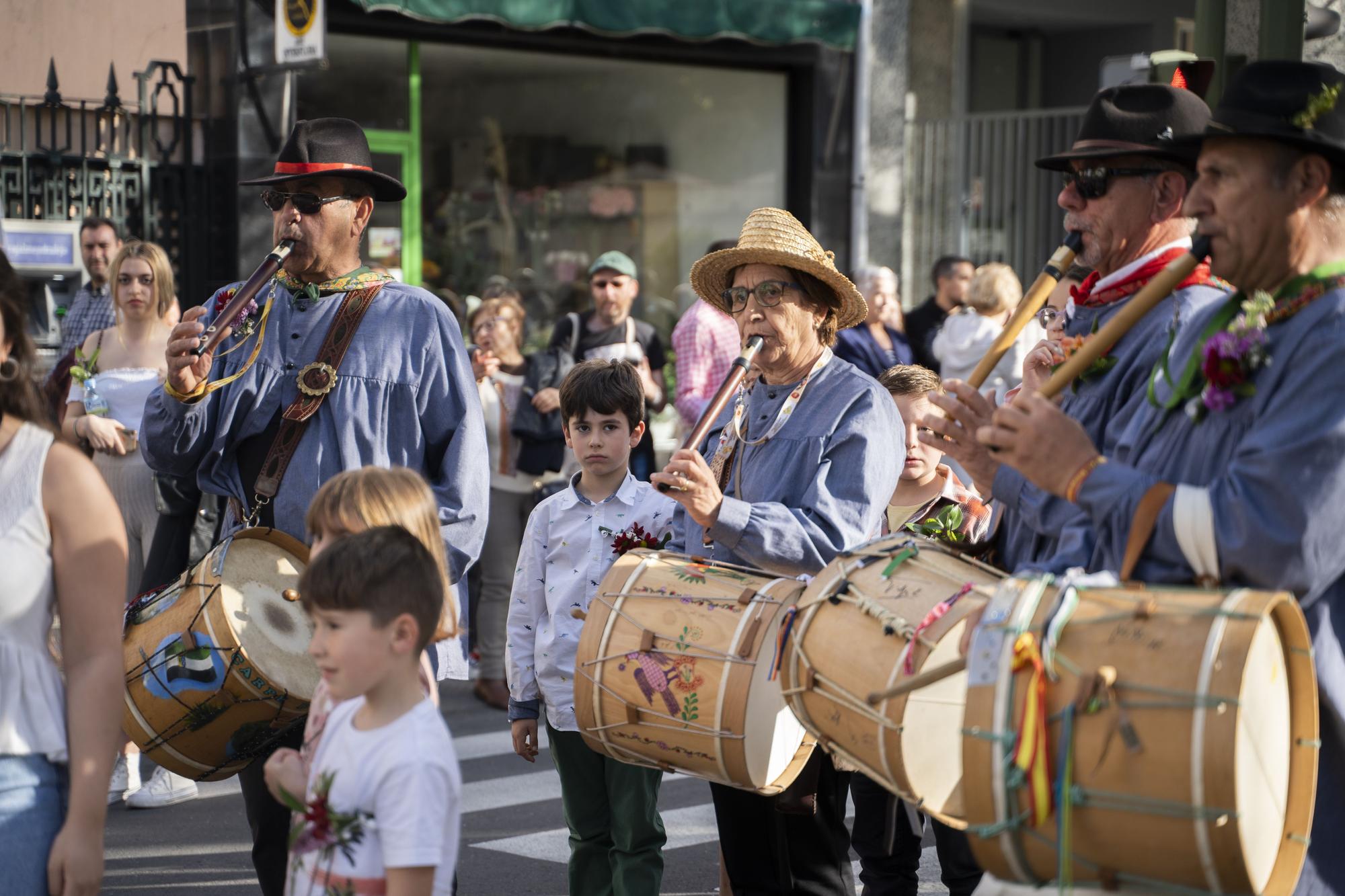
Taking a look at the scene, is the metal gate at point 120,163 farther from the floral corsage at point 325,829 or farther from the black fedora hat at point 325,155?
the floral corsage at point 325,829

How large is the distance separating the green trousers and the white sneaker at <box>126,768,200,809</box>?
2558 millimetres

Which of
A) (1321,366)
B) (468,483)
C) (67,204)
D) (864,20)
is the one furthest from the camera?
(864,20)

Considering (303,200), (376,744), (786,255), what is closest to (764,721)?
(376,744)

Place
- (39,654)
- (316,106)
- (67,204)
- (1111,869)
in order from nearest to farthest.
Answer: (1111,869) < (39,654) < (67,204) < (316,106)

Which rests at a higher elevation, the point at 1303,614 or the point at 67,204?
the point at 67,204

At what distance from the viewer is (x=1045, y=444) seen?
2816mm

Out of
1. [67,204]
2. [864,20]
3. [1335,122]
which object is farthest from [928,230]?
[1335,122]

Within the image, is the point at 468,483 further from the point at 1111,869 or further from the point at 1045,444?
the point at 1111,869

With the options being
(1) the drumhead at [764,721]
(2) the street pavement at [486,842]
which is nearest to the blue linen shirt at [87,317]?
(2) the street pavement at [486,842]

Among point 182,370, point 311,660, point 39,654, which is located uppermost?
point 182,370

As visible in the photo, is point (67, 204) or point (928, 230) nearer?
point (67, 204)

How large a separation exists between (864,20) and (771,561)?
9836mm

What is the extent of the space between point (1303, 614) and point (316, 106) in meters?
9.39

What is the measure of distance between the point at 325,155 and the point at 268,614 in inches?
48.3
